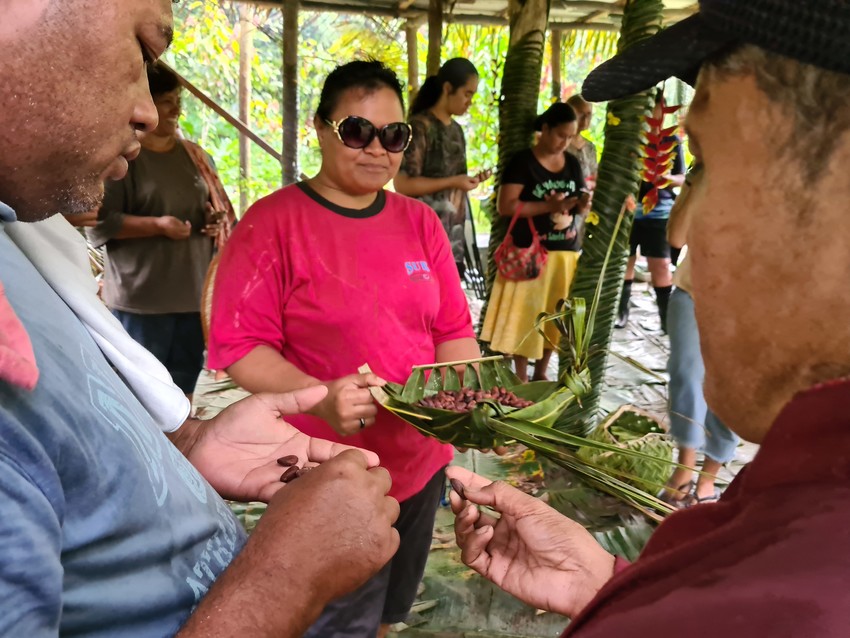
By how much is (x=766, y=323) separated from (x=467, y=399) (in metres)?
1.52

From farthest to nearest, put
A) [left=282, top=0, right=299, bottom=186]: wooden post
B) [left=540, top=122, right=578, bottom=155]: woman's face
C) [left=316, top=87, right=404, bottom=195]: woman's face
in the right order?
1. [left=282, top=0, right=299, bottom=186]: wooden post
2. [left=540, top=122, right=578, bottom=155]: woman's face
3. [left=316, top=87, right=404, bottom=195]: woman's face

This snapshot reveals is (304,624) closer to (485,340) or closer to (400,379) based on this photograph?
(400,379)

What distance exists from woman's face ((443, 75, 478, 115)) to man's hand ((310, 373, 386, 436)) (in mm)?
3437

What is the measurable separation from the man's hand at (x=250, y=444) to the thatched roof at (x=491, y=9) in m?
6.14

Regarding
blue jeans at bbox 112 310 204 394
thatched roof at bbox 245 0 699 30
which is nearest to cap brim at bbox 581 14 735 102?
blue jeans at bbox 112 310 204 394

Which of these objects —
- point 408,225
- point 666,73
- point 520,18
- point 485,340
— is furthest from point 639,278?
point 666,73

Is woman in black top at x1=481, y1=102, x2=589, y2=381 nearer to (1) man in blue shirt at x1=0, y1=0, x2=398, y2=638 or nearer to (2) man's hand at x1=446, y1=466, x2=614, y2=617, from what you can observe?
(2) man's hand at x1=446, y1=466, x2=614, y2=617

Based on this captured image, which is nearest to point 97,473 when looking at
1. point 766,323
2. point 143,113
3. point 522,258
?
point 143,113

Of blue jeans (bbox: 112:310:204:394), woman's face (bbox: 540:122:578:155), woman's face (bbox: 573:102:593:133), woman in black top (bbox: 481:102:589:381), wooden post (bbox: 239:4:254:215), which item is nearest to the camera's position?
blue jeans (bbox: 112:310:204:394)

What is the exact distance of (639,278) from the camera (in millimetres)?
9836

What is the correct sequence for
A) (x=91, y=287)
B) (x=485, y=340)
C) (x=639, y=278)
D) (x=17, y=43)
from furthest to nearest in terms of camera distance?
(x=639, y=278), (x=485, y=340), (x=91, y=287), (x=17, y=43)

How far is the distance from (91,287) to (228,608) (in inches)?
29.8

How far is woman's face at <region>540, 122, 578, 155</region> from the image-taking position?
14.9ft

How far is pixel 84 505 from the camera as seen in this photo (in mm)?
834
